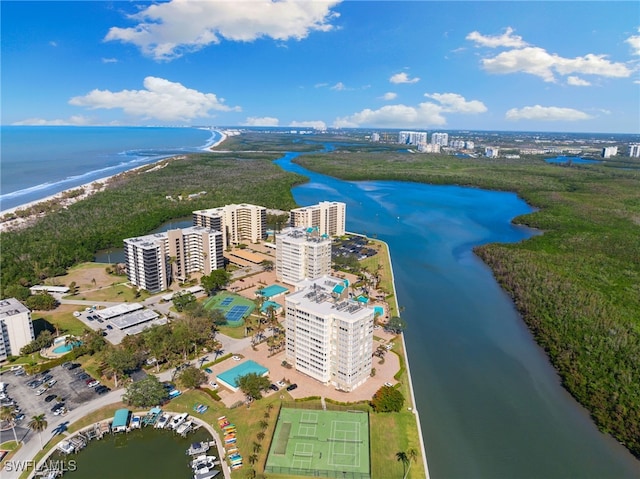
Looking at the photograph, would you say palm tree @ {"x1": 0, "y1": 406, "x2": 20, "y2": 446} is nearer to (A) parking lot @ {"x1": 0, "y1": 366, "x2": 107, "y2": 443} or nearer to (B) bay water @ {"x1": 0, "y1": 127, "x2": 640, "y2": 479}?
(A) parking lot @ {"x1": 0, "y1": 366, "x2": 107, "y2": 443}

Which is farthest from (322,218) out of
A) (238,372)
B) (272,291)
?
(238,372)

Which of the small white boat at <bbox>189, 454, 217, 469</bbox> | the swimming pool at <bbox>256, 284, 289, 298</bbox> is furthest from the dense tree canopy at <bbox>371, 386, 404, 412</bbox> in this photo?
the swimming pool at <bbox>256, 284, 289, 298</bbox>

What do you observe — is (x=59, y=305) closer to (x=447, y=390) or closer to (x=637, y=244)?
(x=447, y=390)

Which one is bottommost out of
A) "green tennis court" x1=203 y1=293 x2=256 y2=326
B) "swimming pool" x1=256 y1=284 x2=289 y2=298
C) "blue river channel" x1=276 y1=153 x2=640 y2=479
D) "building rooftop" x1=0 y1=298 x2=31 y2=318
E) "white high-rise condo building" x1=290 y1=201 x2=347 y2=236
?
"blue river channel" x1=276 y1=153 x2=640 y2=479

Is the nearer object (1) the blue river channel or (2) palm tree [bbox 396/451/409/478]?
(2) palm tree [bbox 396/451/409/478]

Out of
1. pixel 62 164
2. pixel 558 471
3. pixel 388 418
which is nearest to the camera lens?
pixel 558 471

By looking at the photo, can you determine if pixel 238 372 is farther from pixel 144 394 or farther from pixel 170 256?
pixel 170 256

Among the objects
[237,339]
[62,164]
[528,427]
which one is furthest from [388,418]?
[62,164]
